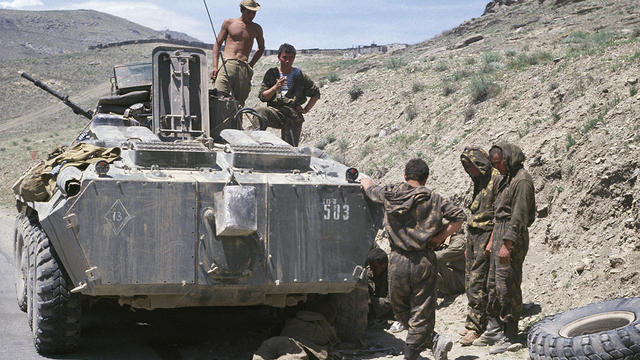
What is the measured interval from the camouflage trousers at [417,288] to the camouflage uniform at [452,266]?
2514 mm

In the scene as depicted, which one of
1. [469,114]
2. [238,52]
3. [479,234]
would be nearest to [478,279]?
[479,234]

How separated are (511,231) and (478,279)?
0.69 metres

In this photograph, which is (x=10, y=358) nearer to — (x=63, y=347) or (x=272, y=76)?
(x=63, y=347)

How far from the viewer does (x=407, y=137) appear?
16125 mm

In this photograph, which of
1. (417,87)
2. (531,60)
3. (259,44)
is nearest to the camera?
(259,44)

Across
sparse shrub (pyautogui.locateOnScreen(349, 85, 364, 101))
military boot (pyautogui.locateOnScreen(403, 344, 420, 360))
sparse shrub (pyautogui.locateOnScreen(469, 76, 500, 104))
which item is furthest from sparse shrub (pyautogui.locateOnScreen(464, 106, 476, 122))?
military boot (pyautogui.locateOnScreen(403, 344, 420, 360))

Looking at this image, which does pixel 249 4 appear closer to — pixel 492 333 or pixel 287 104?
pixel 287 104

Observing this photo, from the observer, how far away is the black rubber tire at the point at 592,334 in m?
5.68

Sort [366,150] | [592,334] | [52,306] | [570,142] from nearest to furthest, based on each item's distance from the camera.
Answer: [592,334] < [52,306] < [570,142] < [366,150]

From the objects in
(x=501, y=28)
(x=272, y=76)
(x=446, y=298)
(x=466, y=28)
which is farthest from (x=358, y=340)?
(x=466, y=28)

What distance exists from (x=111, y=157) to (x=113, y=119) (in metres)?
1.97

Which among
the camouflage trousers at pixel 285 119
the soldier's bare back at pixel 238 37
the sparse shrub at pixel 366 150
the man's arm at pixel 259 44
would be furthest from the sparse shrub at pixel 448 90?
the soldier's bare back at pixel 238 37

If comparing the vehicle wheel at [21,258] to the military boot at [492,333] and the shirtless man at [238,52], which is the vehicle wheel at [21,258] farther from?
the military boot at [492,333]

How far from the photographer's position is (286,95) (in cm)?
1091
